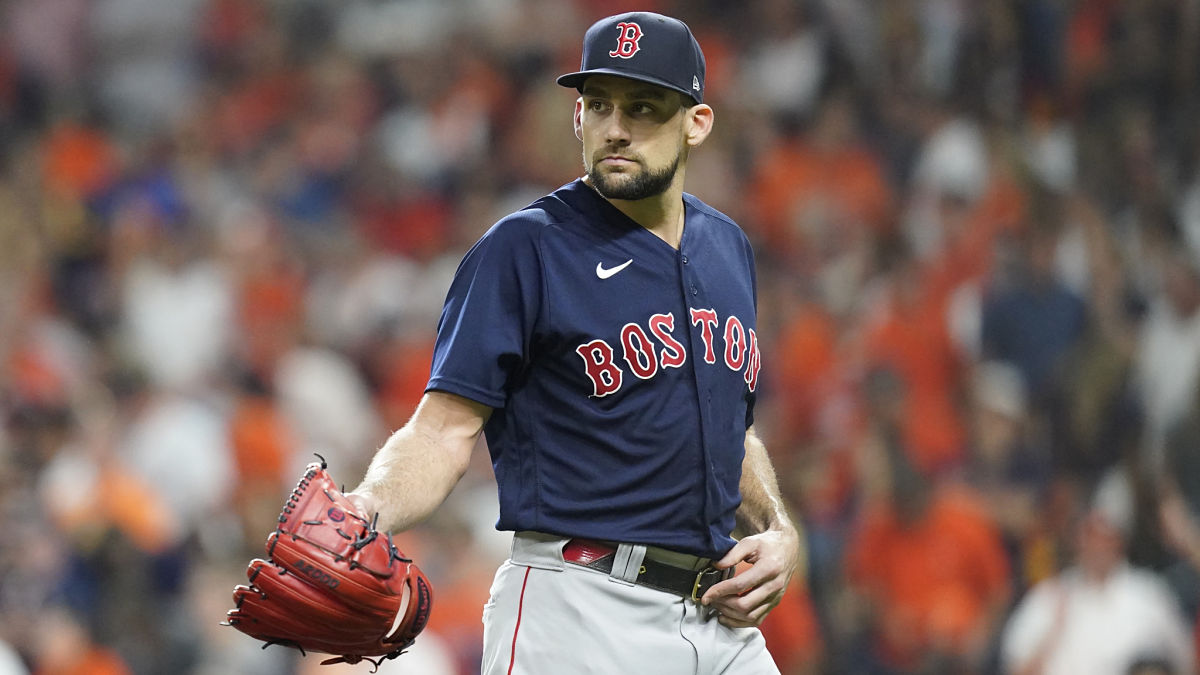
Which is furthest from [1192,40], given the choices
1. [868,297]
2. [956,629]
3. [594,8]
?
[594,8]

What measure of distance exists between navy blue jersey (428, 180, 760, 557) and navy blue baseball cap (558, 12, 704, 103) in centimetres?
29

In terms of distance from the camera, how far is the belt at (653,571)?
2615 mm

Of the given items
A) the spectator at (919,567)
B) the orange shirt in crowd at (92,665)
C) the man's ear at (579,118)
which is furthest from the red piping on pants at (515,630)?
the orange shirt in crowd at (92,665)

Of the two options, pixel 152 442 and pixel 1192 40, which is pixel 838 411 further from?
pixel 152 442

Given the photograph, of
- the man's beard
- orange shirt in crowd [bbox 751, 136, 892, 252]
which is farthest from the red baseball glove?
orange shirt in crowd [bbox 751, 136, 892, 252]

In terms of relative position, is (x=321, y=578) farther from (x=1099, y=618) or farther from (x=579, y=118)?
(x=1099, y=618)

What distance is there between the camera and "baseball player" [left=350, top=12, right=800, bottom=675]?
2.58 meters

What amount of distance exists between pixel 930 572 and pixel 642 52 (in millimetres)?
3493

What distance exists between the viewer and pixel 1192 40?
6.74 m

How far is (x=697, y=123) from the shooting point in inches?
113

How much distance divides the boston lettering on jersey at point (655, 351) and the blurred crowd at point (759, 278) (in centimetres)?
268

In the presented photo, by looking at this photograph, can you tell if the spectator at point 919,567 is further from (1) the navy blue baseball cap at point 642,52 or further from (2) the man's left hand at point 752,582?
(1) the navy blue baseball cap at point 642,52

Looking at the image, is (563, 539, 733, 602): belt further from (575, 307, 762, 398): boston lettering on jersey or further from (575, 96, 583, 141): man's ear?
(575, 96, 583, 141): man's ear

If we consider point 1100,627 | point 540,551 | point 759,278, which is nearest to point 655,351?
point 540,551
